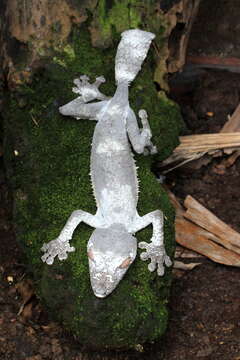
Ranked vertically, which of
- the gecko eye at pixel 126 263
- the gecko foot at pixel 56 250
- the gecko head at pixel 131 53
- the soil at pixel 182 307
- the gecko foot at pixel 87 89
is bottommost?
the soil at pixel 182 307

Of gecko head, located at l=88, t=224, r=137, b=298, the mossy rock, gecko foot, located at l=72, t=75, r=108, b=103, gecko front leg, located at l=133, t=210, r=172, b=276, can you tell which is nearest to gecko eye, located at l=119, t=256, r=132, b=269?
gecko head, located at l=88, t=224, r=137, b=298

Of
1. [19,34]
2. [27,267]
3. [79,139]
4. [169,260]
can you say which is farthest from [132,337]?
[19,34]

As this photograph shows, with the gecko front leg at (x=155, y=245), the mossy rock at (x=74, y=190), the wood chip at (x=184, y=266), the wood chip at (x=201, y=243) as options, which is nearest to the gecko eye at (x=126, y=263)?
the mossy rock at (x=74, y=190)

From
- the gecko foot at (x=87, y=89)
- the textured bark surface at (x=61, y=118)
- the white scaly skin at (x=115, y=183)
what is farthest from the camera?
the gecko foot at (x=87, y=89)

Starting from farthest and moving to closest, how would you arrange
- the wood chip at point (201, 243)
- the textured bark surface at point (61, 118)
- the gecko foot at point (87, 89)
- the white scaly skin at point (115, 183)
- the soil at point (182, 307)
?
the wood chip at point (201, 243), the gecko foot at point (87, 89), the textured bark surface at point (61, 118), the soil at point (182, 307), the white scaly skin at point (115, 183)

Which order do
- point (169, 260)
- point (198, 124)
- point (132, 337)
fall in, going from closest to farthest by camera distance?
1. point (132, 337)
2. point (169, 260)
3. point (198, 124)

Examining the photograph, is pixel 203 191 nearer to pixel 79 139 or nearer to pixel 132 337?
pixel 79 139

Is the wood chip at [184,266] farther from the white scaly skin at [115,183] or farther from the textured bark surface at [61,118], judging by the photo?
the white scaly skin at [115,183]
